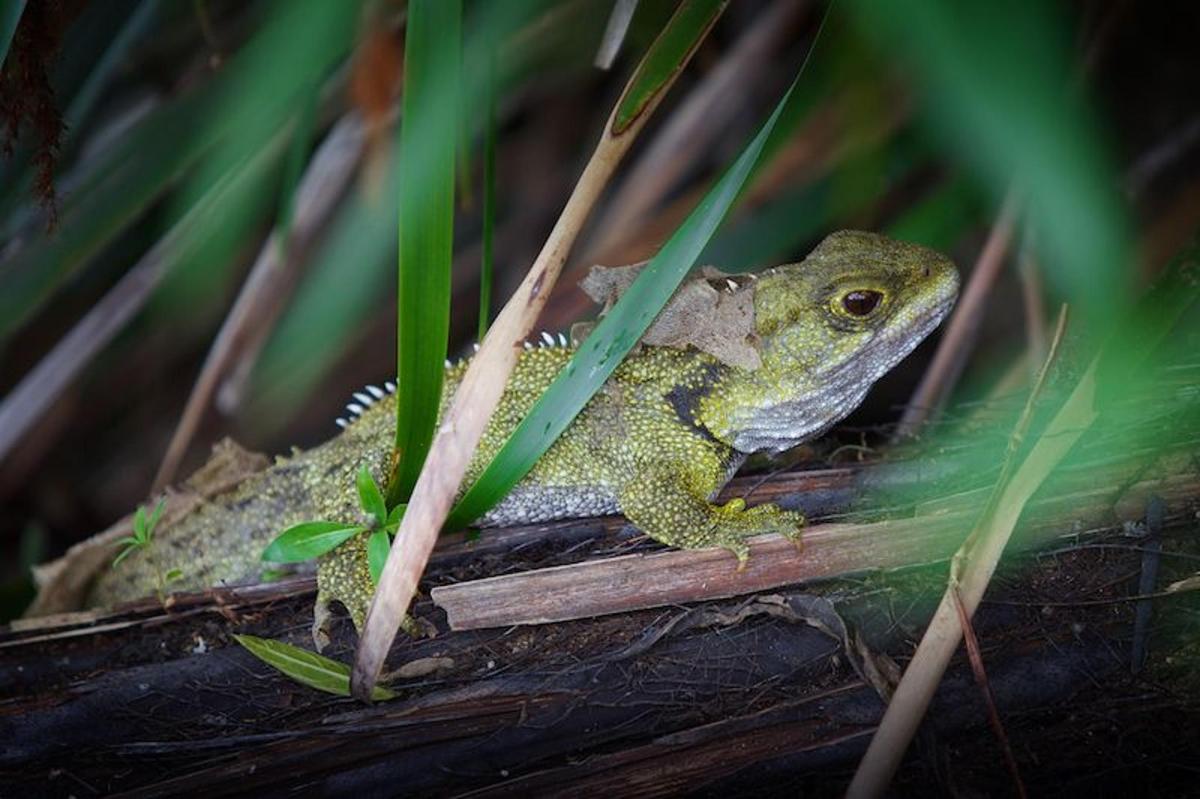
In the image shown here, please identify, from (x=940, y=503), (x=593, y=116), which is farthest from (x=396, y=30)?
(x=940, y=503)

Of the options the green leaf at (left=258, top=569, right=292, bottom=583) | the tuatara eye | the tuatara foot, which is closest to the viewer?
the tuatara foot

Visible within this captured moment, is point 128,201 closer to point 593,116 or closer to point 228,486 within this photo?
point 228,486

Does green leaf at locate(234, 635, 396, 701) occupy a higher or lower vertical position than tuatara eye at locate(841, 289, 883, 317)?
lower

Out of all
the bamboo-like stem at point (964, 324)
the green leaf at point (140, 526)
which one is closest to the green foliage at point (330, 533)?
the green leaf at point (140, 526)

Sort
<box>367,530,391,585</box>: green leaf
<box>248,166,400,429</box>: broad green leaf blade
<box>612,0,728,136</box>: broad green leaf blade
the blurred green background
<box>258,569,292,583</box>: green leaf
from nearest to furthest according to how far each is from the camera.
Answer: <box>612,0,728,136</box>: broad green leaf blade → <box>367,530,391,585</box>: green leaf → the blurred green background → <box>258,569,292,583</box>: green leaf → <box>248,166,400,429</box>: broad green leaf blade

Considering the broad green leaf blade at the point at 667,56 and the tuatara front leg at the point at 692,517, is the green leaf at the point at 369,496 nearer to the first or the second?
the tuatara front leg at the point at 692,517

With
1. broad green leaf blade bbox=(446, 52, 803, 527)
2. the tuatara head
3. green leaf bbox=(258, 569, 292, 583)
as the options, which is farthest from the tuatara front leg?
green leaf bbox=(258, 569, 292, 583)

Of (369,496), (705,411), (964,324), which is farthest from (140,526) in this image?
(964,324)

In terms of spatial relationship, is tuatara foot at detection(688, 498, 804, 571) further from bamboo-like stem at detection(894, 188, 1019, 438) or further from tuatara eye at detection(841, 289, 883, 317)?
bamboo-like stem at detection(894, 188, 1019, 438)
